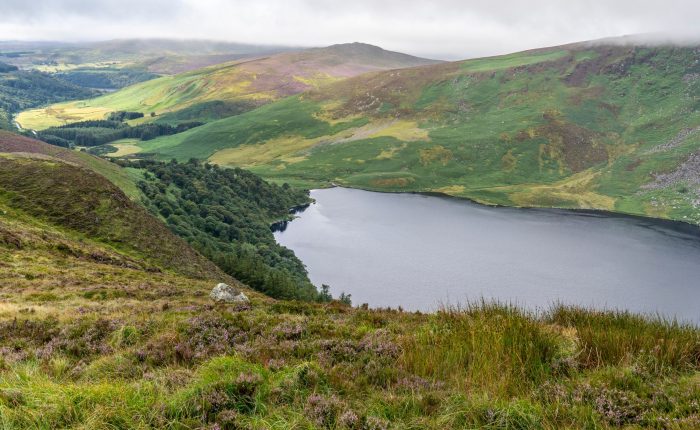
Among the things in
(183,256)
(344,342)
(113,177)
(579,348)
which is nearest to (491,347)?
(579,348)

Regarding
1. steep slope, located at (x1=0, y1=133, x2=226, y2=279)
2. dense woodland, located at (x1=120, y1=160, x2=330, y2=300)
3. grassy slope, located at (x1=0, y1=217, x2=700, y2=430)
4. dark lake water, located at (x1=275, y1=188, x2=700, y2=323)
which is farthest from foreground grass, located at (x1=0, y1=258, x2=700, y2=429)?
dark lake water, located at (x1=275, y1=188, x2=700, y2=323)

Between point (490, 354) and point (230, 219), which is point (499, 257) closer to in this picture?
point (230, 219)

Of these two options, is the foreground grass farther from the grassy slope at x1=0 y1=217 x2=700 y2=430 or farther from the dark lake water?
the dark lake water

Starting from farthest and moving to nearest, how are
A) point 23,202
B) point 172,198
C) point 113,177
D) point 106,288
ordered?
1. point 172,198
2. point 113,177
3. point 23,202
4. point 106,288

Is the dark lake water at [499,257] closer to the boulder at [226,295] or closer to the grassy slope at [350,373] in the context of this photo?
the boulder at [226,295]

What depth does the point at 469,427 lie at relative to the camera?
21.9 ft

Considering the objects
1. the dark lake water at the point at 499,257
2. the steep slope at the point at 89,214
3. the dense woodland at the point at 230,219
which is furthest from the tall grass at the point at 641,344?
the dark lake water at the point at 499,257

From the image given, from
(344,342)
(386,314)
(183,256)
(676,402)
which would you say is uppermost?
(676,402)

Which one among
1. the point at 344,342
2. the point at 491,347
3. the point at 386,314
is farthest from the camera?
the point at 386,314

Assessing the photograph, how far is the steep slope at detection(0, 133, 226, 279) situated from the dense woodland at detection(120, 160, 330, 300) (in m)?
19.1

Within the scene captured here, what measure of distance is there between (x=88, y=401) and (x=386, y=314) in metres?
12.3

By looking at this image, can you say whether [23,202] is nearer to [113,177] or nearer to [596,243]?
[113,177]

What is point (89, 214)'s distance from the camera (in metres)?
58.9

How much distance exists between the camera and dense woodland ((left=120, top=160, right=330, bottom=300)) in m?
83.5
